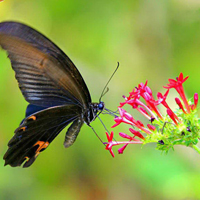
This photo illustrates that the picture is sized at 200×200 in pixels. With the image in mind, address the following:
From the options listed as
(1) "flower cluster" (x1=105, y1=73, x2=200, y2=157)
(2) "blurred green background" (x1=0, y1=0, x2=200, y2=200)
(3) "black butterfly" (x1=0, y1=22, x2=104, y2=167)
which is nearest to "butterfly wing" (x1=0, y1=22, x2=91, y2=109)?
(3) "black butterfly" (x1=0, y1=22, x2=104, y2=167)

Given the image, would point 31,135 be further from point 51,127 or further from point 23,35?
point 23,35

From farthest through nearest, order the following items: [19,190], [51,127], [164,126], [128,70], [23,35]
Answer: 1. [128,70]
2. [19,190]
3. [51,127]
4. [23,35]
5. [164,126]

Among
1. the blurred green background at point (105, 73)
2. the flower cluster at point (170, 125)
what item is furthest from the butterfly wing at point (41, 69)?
the blurred green background at point (105, 73)

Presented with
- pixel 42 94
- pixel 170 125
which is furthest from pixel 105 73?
pixel 170 125

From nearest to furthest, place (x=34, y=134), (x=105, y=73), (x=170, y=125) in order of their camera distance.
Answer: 1. (x=170, y=125)
2. (x=34, y=134)
3. (x=105, y=73)

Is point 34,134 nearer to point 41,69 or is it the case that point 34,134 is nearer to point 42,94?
point 42,94

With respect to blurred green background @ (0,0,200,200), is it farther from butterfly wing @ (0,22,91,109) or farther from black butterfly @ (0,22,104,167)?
butterfly wing @ (0,22,91,109)

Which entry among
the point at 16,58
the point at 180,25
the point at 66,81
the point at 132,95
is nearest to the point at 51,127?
the point at 66,81

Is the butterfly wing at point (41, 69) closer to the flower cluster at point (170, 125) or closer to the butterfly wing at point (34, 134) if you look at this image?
the butterfly wing at point (34, 134)
